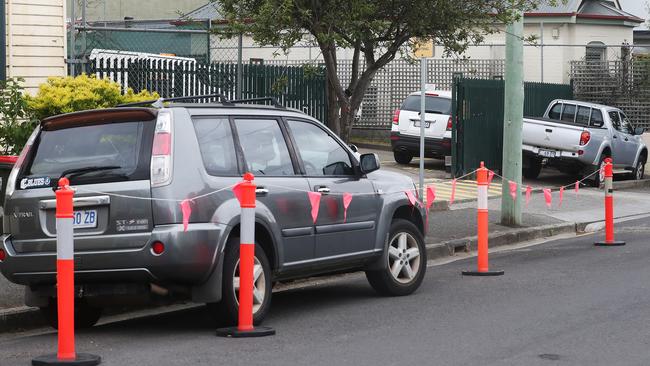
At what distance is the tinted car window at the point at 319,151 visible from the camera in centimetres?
987

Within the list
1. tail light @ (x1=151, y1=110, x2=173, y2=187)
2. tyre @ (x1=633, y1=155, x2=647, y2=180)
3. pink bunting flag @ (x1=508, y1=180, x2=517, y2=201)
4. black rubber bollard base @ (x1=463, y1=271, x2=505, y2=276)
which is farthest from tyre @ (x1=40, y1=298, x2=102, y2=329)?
tyre @ (x1=633, y1=155, x2=647, y2=180)

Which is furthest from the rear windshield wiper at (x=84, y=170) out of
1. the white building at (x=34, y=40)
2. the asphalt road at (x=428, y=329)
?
the white building at (x=34, y=40)

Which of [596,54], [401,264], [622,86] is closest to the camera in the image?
[401,264]

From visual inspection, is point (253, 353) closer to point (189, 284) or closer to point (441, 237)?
point (189, 284)

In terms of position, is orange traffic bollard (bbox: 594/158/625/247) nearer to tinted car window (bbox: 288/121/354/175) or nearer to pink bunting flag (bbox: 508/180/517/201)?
pink bunting flag (bbox: 508/180/517/201)

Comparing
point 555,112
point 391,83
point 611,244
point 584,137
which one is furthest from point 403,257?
point 391,83

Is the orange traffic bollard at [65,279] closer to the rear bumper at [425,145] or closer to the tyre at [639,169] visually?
the rear bumper at [425,145]

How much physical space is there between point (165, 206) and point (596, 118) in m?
18.3

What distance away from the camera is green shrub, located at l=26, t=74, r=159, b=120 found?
1345 cm

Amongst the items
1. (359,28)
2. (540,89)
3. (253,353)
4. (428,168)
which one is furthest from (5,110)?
(540,89)

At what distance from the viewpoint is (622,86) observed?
3072 centimetres

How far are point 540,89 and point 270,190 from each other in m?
19.8

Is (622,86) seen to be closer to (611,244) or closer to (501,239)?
(501,239)

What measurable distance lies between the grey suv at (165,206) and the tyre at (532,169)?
15561mm
